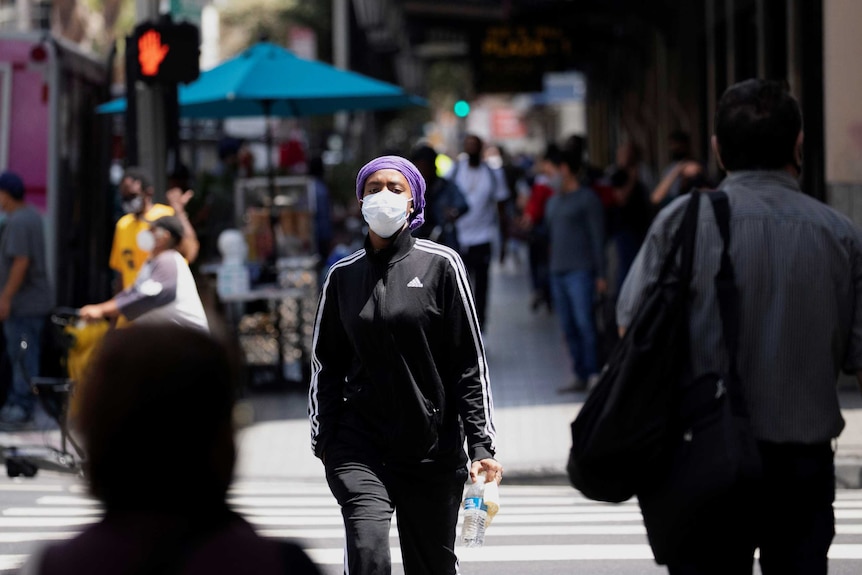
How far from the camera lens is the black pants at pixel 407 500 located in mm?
4574

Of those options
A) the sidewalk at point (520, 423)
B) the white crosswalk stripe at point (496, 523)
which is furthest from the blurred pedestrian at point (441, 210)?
the white crosswalk stripe at point (496, 523)

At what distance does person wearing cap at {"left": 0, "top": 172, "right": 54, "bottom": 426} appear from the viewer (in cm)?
1160

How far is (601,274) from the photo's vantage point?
11758 millimetres

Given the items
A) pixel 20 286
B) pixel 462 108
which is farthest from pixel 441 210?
pixel 462 108

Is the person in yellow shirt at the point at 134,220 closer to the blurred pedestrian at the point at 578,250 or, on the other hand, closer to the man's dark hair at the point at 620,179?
the blurred pedestrian at the point at 578,250

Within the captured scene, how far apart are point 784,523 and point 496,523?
14.4 feet

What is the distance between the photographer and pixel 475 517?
4.73m

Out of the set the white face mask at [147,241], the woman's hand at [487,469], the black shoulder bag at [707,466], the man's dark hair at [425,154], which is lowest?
the woman's hand at [487,469]

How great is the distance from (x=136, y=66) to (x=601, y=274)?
392 cm

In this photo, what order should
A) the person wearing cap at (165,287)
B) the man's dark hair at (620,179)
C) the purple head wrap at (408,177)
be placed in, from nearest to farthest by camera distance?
the purple head wrap at (408,177), the person wearing cap at (165,287), the man's dark hair at (620,179)

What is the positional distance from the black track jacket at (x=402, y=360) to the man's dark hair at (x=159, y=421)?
2467 millimetres

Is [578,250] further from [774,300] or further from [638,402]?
[638,402]

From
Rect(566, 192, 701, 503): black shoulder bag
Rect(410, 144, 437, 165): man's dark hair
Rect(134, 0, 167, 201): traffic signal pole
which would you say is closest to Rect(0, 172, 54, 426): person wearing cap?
Rect(134, 0, 167, 201): traffic signal pole

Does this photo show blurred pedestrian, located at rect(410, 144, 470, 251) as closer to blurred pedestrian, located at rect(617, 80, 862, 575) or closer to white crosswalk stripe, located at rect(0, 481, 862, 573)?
Answer: white crosswalk stripe, located at rect(0, 481, 862, 573)
